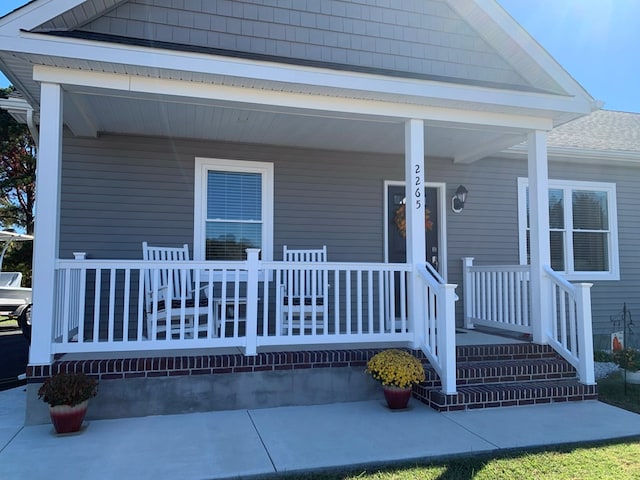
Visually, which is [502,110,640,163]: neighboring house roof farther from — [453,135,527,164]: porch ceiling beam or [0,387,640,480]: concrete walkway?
[0,387,640,480]: concrete walkway

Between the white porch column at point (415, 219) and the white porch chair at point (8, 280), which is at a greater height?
the white porch column at point (415, 219)

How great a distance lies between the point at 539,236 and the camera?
203 inches

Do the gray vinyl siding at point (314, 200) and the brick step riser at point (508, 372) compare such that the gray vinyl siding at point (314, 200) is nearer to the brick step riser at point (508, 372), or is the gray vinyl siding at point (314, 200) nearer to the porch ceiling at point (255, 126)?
the porch ceiling at point (255, 126)

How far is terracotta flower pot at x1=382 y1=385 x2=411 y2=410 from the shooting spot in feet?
13.4

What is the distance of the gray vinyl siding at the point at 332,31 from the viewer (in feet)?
14.4

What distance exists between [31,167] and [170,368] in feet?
49.0

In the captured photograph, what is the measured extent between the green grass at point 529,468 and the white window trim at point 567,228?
4.19 meters

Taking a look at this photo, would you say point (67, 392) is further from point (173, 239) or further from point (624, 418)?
point (624, 418)

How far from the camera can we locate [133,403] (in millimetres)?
3973

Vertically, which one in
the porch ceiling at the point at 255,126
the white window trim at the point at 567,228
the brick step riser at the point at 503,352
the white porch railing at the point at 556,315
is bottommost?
the brick step riser at the point at 503,352

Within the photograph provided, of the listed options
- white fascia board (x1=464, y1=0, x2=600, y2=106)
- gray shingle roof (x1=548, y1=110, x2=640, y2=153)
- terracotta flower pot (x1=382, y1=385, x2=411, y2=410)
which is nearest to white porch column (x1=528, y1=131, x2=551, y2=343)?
white fascia board (x1=464, y1=0, x2=600, y2=106)

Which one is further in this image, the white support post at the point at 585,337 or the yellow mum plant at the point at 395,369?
the white support post at the point at 585,337

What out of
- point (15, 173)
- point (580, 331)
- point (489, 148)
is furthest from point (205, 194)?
point (15, 173)

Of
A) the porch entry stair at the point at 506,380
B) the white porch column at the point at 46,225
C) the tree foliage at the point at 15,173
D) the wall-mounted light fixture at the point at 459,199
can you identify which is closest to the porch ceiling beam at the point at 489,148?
the wall-mounted light fixture at the point at 459,199
